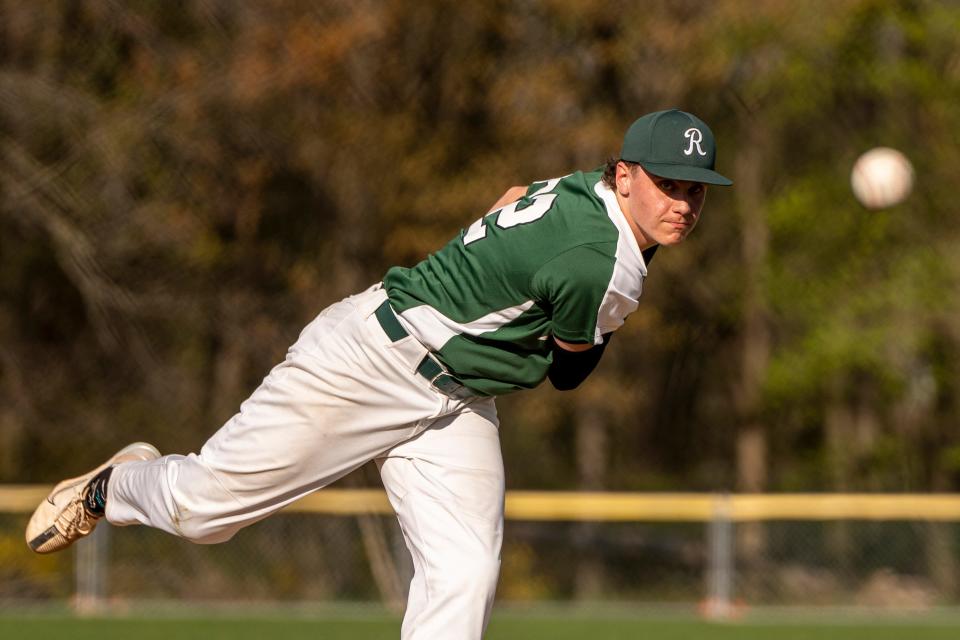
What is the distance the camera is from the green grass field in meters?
11.0

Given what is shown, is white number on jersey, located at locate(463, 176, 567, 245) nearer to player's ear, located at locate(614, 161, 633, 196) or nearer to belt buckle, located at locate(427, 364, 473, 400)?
player's ear, located at locate(614, 161, 633, 196)

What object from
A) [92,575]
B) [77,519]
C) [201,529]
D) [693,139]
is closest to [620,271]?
[693,139]

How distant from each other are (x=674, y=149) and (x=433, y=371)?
108cm

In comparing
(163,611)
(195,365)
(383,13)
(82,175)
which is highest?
(383,13)

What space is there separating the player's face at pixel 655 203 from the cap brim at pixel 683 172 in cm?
3

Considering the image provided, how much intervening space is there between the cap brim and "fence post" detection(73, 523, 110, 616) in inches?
400

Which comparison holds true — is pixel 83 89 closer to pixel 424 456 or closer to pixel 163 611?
pixel 163 611

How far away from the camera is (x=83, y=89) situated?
53.7ft

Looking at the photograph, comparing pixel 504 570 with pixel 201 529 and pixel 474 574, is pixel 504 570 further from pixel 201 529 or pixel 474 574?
pixel 474 574

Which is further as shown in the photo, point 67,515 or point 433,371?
point 67,515

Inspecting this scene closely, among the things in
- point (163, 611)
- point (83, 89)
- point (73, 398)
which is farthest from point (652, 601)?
point (83, 89)

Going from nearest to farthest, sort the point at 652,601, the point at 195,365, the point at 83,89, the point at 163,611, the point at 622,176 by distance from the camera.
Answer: the point at 622,176, the point at 163,611, the point at 652,601, the point at 83,89, the point at 195,365

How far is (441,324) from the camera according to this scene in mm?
4695

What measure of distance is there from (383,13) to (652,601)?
7463mm
